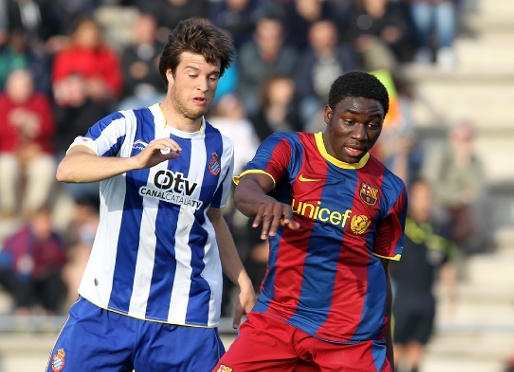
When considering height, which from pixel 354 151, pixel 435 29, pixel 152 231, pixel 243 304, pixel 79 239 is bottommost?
pixel 79 239

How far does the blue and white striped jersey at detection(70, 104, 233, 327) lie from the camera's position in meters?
5.37

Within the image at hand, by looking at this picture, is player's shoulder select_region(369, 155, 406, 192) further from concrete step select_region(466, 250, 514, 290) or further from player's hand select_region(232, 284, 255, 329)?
concrete step select_region(466, 250, 514, 290)

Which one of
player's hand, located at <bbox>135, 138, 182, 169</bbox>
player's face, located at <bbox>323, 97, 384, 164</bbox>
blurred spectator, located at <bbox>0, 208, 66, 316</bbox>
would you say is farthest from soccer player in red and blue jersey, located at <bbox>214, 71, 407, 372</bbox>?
blurred spectator, located at <bbox>0, 208, 66, 316</bbox>

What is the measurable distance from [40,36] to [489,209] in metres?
6.30

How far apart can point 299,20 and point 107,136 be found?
8471 millimetres

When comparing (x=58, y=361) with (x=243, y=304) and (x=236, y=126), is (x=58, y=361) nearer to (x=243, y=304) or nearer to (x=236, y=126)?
(x=243, y=304)

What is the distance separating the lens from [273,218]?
4301 mm

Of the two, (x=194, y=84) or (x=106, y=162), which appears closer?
(x=106, y=162)

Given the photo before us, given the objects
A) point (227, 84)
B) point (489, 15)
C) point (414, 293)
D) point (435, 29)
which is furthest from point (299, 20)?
point (414, 293)

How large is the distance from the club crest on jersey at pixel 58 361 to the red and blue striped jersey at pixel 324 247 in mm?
1063

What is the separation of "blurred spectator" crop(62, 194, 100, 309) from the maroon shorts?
560 cm

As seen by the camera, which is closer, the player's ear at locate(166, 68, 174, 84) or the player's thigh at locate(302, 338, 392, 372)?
the player's thigh at locate(302, 338, 392, 372)

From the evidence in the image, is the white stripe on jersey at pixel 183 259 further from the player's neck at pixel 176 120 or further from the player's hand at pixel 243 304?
the player's hand at pixel 243 304

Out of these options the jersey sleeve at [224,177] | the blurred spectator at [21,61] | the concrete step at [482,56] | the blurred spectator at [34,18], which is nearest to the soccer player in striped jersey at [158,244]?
the jersey sleeve at [224,177]
